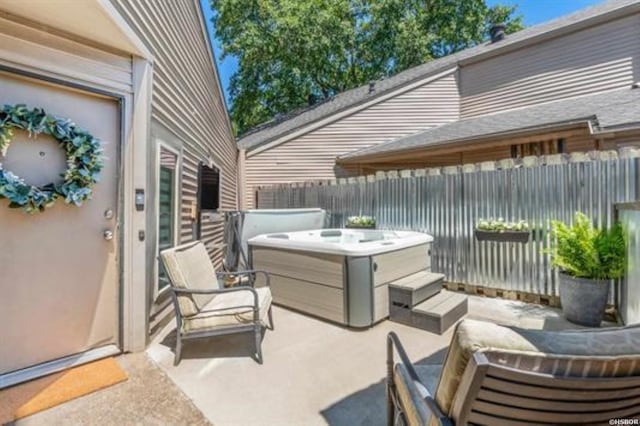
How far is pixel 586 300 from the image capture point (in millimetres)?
3412

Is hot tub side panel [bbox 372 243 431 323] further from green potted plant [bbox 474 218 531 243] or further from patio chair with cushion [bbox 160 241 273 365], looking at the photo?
patio chair with cushion [bbox 160 241 273 365]

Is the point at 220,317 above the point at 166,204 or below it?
below

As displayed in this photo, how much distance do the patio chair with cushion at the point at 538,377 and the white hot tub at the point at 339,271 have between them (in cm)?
241

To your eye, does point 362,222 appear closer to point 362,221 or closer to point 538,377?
point 362,221

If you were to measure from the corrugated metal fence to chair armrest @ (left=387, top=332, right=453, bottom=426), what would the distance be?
3.26 meters

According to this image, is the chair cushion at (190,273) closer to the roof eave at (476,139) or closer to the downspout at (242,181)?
the downspout at (242,181)

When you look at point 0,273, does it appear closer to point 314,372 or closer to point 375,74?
point 314,372

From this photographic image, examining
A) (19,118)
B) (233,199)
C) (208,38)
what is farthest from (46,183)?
(233,199)

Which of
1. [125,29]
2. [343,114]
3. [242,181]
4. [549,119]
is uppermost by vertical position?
[343,114]

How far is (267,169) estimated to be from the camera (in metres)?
9.03

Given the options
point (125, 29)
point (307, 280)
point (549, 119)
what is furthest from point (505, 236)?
point (125, 29)

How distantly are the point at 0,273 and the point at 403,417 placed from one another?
272 cm

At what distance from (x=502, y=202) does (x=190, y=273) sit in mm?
3981

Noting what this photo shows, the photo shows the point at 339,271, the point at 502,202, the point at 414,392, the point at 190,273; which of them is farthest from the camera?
the point at 502,202
